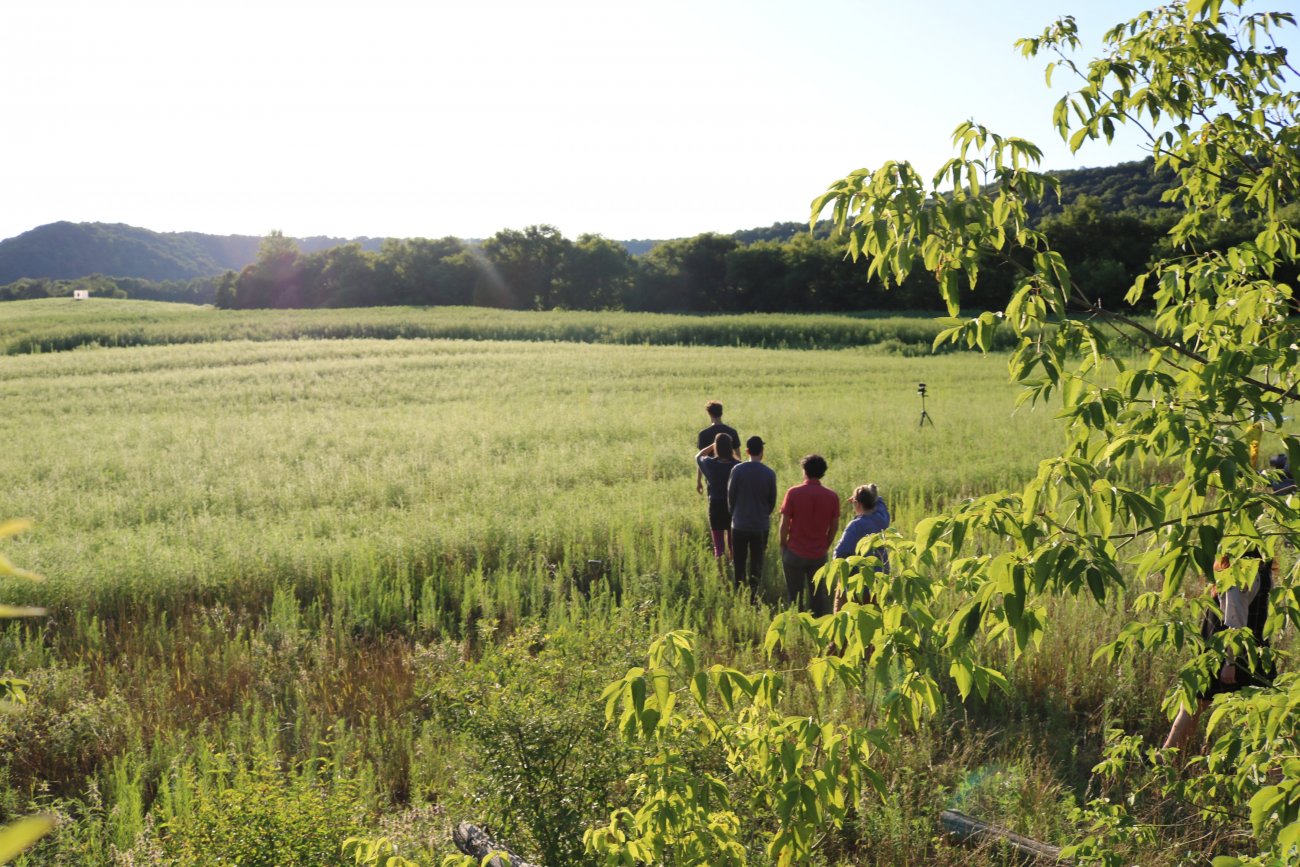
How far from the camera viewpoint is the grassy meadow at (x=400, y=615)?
15.2 ft

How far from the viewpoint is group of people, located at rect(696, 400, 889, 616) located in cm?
780

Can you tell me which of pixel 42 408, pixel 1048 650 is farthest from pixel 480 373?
pixel 1048 650

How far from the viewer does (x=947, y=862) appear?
5102 millimetres

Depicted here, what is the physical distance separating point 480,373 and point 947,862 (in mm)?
27562

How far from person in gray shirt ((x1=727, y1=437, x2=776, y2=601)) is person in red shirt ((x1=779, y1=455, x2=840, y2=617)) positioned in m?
0.91

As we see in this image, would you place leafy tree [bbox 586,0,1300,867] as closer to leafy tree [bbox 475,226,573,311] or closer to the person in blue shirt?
the person in blue shirt

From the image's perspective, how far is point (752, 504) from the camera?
972cm

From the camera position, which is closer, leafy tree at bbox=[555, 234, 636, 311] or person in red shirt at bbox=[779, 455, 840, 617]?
person in red shirt at bbox=[779, 455, 840, 617]

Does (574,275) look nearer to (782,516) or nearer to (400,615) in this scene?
(400,615)

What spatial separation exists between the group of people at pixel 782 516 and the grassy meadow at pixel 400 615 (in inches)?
19.0

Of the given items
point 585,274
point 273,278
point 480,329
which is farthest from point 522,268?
point 480,329

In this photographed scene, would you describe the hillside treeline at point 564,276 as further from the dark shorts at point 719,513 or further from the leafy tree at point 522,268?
the dark shorts at point 719,513

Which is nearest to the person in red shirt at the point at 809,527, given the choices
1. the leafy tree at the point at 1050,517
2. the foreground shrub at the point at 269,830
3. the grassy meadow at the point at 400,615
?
the grassy meadow at the point at 400,615

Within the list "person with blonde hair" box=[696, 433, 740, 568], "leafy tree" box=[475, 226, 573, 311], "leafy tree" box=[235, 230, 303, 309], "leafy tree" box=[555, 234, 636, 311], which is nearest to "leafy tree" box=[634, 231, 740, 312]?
"leafy tree" box=[555, 234, 636, 311]
